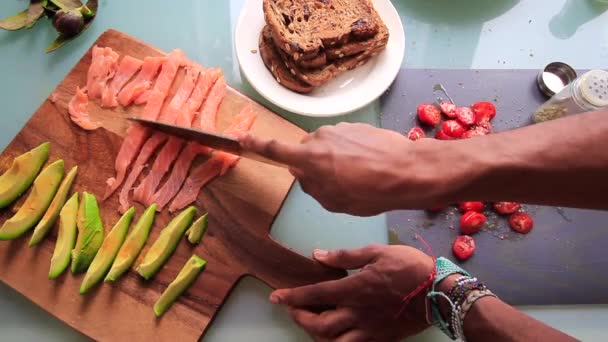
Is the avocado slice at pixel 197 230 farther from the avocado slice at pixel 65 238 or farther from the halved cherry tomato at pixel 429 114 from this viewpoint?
the halved cherry tomato at pixel 429 114

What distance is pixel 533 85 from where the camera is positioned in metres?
2.10

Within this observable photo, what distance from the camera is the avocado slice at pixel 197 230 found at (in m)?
1.63

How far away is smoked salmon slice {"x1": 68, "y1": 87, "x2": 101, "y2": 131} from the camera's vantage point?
1.78 metres

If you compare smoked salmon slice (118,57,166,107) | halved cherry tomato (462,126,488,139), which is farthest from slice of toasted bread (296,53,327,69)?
halved cherry tomato (462,126,488,139)

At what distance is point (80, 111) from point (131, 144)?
0.25 meters

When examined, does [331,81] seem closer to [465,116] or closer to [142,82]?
[465,116]

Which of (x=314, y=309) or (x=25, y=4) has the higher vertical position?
(x=25, y=4)

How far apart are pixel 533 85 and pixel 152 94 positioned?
157cm

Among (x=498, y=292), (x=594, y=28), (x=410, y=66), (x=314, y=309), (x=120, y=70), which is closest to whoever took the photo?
(x=314, y=309)

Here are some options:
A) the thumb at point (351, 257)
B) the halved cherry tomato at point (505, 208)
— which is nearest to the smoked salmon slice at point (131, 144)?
the thumb at point (351, 257)

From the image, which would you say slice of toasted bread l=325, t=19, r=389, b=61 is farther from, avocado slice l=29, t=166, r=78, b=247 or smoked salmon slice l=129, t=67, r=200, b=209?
avocado slice l=29, t=166, r=78, b=247

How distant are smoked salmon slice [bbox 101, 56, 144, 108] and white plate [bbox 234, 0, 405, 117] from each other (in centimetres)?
40

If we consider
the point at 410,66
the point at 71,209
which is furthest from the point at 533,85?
the point at 71,209

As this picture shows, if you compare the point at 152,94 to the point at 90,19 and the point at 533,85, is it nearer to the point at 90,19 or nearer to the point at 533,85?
the point at 90,19
